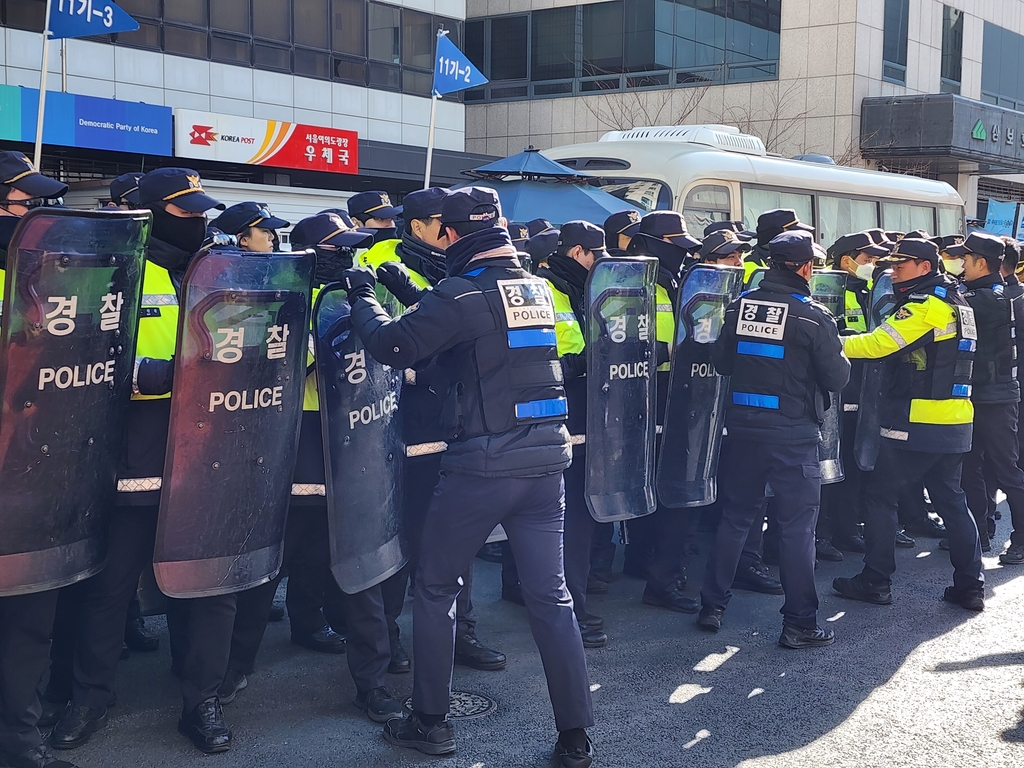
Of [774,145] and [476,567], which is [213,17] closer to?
[774,145]

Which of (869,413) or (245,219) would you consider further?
(869,413)

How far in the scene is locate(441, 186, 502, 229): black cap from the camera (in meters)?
4.04

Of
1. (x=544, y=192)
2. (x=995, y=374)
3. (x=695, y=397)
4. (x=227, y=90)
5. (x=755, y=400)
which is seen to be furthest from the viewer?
(x=227, y=90)

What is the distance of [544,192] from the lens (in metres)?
11.0

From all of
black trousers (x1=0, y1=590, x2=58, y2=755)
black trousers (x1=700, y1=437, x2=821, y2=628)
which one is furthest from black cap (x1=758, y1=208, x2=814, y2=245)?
black trousers (x1=0, y1=590, x2=58, y2=755)

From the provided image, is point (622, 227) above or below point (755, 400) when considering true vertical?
above

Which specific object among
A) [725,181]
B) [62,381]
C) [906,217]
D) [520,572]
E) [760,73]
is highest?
[760,73]

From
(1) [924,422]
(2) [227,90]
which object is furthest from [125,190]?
(2) [227,90]

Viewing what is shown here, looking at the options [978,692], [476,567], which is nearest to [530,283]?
[978,692]

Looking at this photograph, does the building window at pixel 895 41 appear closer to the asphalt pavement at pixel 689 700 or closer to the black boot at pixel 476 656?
the asphalt pavement at pixel 689 700

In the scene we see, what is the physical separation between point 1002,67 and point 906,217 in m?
19.5

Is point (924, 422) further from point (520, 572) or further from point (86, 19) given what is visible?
point (86, 19)

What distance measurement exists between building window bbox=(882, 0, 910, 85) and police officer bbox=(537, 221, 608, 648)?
2403cm

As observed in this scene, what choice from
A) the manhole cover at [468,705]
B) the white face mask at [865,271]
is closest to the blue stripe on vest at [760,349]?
the manhole cover at [468,705]
